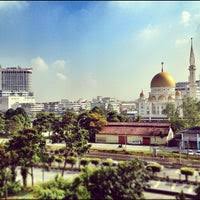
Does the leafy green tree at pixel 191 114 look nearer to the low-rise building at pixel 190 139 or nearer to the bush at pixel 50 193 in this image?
the low-rise building at pixel 190 139

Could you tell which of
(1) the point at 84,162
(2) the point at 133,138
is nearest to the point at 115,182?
(1) the point at 84,162

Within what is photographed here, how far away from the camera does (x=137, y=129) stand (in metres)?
44.2

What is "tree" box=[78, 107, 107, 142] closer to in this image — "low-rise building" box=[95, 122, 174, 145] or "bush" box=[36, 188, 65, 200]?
"low-rise building" box=[95, 122, 174, 145]

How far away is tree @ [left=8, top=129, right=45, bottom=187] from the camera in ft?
77.5

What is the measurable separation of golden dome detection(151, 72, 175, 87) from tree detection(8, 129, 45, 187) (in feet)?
152

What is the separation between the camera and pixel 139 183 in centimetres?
1884

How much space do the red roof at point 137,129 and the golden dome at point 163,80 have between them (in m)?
26.3

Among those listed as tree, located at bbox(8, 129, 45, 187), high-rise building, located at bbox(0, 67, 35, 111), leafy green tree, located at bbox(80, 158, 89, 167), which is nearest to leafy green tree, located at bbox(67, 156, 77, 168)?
leafy green tree, located at bbox(80, 158, 89, 167)

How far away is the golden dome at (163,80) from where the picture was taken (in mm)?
70062

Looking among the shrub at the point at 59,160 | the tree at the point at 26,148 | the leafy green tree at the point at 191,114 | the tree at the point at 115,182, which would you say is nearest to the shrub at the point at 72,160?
the shrub at the point at 59,160

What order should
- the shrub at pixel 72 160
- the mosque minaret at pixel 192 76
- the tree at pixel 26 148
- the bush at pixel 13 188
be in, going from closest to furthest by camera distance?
the bush at pixel 13 188, the tree at pixel 26 148, the shrub at pixel 72 160, the mosque minaret at pixel 192 76

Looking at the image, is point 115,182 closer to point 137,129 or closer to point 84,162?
point 84,162

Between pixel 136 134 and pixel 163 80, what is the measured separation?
28.5 metres

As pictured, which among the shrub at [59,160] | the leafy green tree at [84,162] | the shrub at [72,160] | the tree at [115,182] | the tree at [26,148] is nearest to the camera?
the tree at [115,182]
